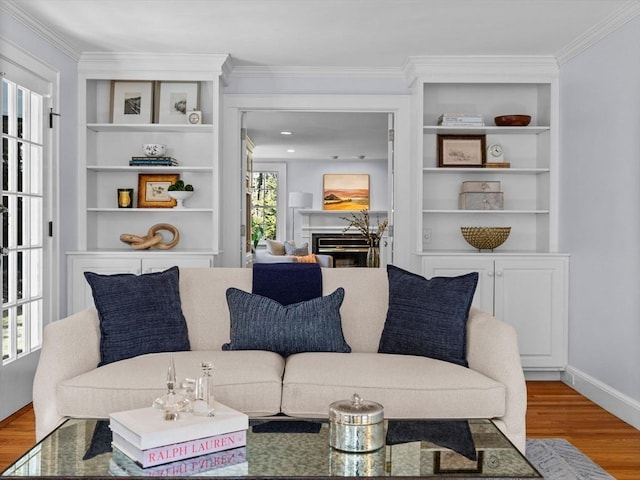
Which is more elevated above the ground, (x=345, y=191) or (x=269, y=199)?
(x=345, y=191)

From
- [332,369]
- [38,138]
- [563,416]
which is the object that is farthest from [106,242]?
[563,416]

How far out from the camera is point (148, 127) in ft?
16.8

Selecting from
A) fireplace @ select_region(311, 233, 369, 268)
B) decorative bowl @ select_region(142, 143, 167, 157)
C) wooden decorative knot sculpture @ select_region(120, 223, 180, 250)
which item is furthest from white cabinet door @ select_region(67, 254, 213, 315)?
fireplace @ select_region(311, 233, 369, 268)

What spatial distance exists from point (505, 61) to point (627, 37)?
115cm

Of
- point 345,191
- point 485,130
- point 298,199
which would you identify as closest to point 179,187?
point 485,130

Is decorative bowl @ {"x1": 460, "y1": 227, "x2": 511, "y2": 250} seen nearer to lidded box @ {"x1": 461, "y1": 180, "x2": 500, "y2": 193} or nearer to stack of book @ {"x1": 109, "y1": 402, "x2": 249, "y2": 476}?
lidded box @ {"x1": 461, "y1": 180, "x2": 500, "y2": 193}

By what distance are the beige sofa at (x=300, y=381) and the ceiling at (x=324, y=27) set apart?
196cm

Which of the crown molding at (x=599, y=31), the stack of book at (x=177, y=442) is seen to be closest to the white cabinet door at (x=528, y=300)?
the crown molding at (x=599, y=31)

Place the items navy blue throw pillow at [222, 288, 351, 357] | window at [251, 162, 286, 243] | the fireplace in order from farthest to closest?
window at [251, 162, 286, 243] < the fireplace < navy blue throw pillow at [222, 288, 351, 357]

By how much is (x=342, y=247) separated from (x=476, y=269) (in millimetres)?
6609

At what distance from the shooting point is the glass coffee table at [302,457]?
6.00 ft

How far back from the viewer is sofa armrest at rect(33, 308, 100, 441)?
271 cm

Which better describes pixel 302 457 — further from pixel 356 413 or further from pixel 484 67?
pixel 484 67

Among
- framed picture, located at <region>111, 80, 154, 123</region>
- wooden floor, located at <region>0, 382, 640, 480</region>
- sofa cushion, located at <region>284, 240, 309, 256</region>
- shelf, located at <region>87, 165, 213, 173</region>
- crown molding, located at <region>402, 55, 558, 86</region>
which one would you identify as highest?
crown molding, located at <region>402, 55, 558, 86</region>
